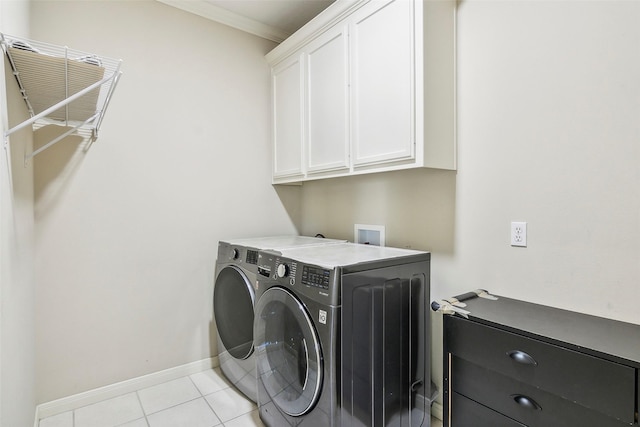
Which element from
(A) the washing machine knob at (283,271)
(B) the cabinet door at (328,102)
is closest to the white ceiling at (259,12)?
(B) the cabinet door at (328,102)

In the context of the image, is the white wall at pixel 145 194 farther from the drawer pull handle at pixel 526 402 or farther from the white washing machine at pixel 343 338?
the drawer pull handle at pixel 526 402

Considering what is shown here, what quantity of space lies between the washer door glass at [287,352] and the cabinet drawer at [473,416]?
0.61 metres

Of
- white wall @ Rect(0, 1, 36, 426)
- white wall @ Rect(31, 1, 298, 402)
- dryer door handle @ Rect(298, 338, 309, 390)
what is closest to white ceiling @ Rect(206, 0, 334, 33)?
white wall @ Rect(31, 1, 298, 402)

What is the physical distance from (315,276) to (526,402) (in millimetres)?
923

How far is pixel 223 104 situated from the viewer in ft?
8.28

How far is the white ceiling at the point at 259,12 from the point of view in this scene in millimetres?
2320

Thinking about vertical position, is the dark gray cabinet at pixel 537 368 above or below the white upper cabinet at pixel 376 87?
below

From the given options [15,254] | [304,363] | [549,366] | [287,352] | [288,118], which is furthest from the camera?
[288,118]

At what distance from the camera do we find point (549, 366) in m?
1.12

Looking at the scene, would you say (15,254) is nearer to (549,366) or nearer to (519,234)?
(549,366)

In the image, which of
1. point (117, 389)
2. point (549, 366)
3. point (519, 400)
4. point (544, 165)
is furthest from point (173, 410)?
point (544, 165)

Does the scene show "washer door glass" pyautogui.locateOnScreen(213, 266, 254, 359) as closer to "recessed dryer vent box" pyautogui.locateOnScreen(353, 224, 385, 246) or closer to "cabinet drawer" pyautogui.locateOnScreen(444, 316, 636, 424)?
"recessed dryer vent box" pyautogui.locateOnScreen(353, 224, 385, 246)

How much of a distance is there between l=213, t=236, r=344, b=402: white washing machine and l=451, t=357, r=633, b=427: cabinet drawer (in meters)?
1.14

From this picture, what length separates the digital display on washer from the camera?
1.37 meters
